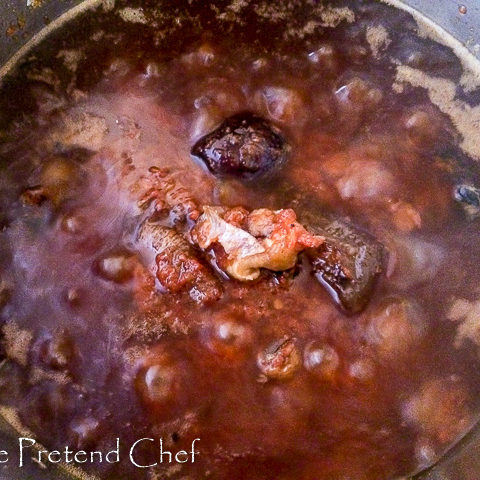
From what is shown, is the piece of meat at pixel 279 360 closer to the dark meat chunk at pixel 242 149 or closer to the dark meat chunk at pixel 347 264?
the dark meat chunk at pixel 347 264

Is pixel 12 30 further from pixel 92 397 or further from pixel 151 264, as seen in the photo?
pixel 92 397

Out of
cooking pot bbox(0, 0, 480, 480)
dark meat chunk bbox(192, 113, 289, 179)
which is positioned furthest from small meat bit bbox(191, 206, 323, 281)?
cooking pot bbox(0, 0, 480, 480)

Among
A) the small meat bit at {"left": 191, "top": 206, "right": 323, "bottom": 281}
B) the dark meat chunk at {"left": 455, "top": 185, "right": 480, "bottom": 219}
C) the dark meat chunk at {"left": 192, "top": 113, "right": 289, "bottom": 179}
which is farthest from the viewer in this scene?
the dark meat chunk at {"left": 455, "top": 185, "right": 480, "bottom": 219}

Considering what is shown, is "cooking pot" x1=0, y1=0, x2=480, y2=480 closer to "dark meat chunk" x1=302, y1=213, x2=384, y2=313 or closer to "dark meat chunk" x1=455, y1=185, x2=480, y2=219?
"dark meat chunk" x1=455, y1=185, x2=480, y2=219

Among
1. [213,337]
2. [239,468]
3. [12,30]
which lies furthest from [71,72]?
[239,468]

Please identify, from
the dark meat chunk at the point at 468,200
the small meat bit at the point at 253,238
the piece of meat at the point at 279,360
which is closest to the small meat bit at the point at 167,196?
the small meat bit at the point at 253,238

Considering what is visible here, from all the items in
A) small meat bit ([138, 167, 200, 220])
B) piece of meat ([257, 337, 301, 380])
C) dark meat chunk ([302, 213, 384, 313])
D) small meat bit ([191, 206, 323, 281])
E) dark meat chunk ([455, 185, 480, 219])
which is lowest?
dark meat chunk ([455, 185, 480, 219])
